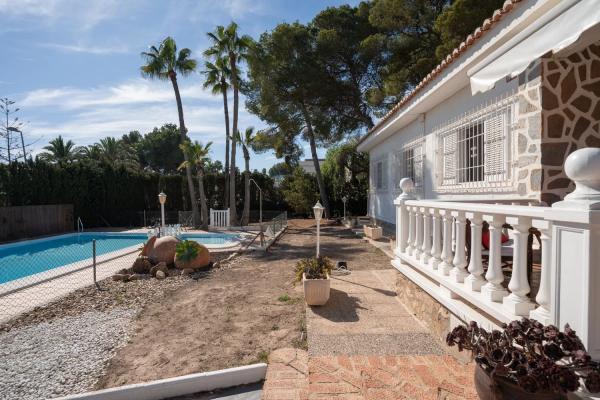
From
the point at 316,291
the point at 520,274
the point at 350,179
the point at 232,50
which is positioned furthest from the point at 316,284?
the point at 350,179

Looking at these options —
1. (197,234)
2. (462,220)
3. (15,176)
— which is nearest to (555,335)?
(462,220)

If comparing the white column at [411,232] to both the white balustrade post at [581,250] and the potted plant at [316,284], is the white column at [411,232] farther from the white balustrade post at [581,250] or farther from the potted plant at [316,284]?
the white balustrade post at [581,250]

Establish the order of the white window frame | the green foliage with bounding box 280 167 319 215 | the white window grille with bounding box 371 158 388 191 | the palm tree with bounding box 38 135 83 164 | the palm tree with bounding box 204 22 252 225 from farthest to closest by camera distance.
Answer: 1. the palm tree with bounding box 38 135 83 164
2. the green foliage with bounding box 280 167 319 215
3. the palm tree with bounding box 204 22 252 225
4. the white window grille with bounding box 371 158 388 191
5. the white window frame

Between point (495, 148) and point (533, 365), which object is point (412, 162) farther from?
point (533, 365)

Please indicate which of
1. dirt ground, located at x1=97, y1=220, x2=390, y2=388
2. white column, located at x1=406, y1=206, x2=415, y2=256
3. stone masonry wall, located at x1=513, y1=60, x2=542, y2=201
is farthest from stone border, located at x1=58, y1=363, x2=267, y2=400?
stone masonry wall, located at x1=513, y1=60, x2=542, y2=201

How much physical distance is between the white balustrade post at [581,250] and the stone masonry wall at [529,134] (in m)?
3.02

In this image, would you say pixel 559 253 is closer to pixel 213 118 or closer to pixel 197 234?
pixel 197 234

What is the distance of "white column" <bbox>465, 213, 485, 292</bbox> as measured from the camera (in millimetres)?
3328

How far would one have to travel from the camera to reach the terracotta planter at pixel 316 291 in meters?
5.22

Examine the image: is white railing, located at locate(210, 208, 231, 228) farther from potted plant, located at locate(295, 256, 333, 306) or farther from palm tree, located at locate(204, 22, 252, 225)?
potted plant, located at locate(295, 256, 333, 306)

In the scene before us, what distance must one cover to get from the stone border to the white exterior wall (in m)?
4.43

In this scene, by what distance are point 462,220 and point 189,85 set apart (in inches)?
804

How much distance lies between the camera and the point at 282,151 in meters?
23.6

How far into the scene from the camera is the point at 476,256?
3.36 meters
